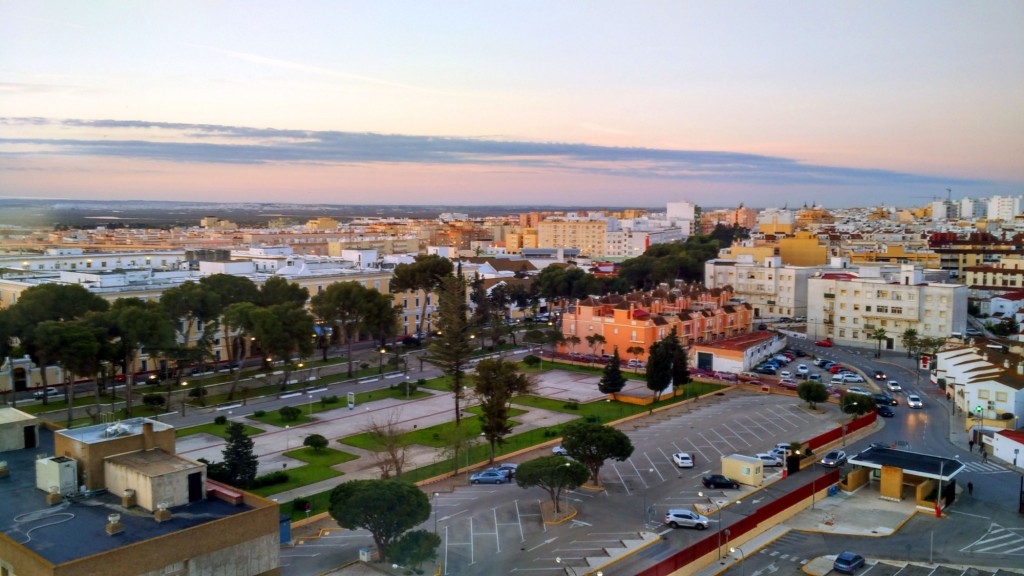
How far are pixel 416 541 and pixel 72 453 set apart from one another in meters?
6.36

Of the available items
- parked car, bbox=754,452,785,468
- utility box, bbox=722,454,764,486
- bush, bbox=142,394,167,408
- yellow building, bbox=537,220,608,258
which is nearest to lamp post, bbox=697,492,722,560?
utility box, bbox=722,454,764,486

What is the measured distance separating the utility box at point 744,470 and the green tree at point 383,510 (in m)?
9.60

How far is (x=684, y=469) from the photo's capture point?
879 inches

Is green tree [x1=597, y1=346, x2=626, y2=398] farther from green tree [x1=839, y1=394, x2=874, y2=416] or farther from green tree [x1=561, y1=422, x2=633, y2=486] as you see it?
green tree [x1=561, y1=422, x2=633, y2=486]

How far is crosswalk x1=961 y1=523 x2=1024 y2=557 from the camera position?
17000 millimetres

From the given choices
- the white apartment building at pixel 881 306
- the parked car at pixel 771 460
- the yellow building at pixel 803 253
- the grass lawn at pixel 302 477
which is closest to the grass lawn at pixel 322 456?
the grass lawn at pixel 302 477

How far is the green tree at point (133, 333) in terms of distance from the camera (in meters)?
27.4

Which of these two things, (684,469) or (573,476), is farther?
(684,469)

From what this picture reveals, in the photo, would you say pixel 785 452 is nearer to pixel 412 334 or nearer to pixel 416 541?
pixel 416 541

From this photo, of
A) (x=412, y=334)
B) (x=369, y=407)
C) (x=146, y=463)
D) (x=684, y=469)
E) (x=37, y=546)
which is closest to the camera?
(x=37, y=546)

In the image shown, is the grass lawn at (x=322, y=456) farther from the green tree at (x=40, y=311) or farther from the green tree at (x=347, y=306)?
the green tree at (x=347, y=306)

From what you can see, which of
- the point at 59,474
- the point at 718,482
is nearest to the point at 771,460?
the point at 718,482

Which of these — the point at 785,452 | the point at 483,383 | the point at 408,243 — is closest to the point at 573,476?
the point at 483,383

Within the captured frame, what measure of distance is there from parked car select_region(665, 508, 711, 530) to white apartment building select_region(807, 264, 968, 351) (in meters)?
30.0
